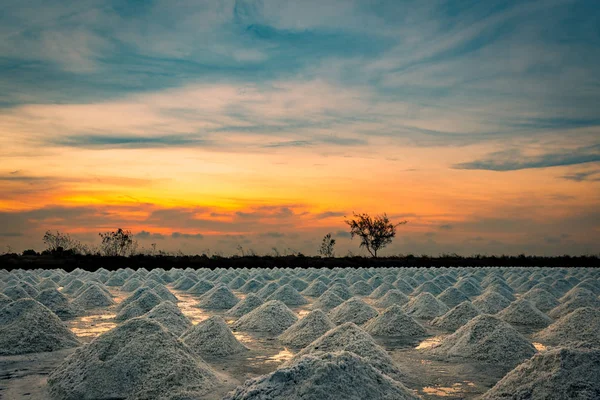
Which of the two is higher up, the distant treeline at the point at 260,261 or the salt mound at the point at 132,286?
the distant treeline at the point at 260,261

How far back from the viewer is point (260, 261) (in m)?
27.5

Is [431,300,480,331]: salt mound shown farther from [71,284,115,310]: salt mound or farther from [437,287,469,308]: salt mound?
[71,284,115,310]: salt mound

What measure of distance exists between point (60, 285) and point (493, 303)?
1170cm

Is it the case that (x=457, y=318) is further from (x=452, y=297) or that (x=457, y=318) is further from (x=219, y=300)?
(x=219, y=300)

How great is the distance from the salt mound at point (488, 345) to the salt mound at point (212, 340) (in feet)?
8.28

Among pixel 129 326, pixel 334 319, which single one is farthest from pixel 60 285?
pixel 129 326

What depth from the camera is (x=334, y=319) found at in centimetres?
873

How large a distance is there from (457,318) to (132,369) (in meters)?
5.64

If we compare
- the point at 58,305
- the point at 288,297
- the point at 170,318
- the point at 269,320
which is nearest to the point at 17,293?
the point at 58,305

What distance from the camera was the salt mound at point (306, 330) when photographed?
6.83m

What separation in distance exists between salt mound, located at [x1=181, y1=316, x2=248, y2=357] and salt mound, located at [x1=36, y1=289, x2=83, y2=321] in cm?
401

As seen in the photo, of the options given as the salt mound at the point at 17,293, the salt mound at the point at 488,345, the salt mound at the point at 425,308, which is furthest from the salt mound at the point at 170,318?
the salt mound at the point at 425,308

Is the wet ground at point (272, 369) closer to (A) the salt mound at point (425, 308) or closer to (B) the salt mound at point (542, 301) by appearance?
(A) the salt mound at point (425, 308)

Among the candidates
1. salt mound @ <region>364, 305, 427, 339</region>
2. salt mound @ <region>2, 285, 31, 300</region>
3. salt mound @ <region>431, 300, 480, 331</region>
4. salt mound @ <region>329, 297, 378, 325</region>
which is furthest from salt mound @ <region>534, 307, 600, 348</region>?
salt mound @ <region>2, 285, 31, 300</region>
